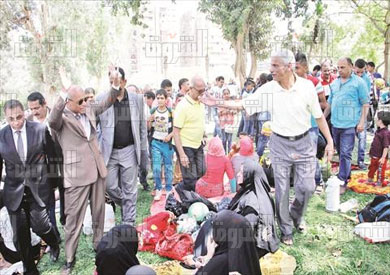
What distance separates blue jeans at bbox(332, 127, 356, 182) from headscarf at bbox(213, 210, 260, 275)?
3.21 m

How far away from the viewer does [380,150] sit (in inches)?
217

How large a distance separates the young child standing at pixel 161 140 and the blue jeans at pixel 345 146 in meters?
2.47

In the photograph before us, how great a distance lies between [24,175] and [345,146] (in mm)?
4148

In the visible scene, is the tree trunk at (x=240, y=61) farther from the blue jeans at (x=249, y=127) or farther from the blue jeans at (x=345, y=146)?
the blue jeans at (x=345, y=146)

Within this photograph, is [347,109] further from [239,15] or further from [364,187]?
[239,15]

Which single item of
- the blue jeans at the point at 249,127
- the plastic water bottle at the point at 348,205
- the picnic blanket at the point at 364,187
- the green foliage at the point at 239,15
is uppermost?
the green foliage at the point at 239,15

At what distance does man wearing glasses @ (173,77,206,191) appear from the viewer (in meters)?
4.48

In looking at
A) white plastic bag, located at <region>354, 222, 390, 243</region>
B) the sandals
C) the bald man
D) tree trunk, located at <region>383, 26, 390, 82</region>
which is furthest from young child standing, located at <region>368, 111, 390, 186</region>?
tree trunk, located at <region>383, 26, 390, 82</region>

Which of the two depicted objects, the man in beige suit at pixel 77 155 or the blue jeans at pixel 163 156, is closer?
the man in beige suit at pixel 77 155

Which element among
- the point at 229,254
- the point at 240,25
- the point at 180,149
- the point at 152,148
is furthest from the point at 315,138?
the point at 240,25

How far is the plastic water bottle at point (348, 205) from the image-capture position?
4.66 meters

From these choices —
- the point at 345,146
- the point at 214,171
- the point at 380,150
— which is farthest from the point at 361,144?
the point at 214,171

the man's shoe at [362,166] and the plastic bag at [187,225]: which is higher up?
the man's shoe at [362,166]

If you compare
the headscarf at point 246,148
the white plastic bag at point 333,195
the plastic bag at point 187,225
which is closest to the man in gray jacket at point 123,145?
the plastic bag at point 187,225
